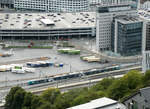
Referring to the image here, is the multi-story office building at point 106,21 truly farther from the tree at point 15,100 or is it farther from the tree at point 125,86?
the tree at point 15,100

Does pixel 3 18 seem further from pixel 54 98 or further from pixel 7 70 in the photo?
pixel 54 98

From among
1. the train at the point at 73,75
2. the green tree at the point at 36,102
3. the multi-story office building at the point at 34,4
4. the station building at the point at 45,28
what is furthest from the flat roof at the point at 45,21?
the green tree at the point at 36,102

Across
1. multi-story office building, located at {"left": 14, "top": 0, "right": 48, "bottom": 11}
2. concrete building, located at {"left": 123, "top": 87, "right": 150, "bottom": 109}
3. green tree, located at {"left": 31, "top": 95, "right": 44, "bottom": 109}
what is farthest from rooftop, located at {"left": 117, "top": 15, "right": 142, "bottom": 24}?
concrete building, located at {"left": 123, "top": 87, "right": 150, "bottom": 109}

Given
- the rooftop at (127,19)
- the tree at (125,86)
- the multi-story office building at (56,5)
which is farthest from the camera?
the multi-story office building at (56,5)

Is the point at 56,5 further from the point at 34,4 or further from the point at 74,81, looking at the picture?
the point at 74,81

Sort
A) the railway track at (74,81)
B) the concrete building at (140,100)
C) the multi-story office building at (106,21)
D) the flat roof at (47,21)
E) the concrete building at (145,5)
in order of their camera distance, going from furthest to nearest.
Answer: the concrete building at (145,5) → the flat roof at (47,21) → the multi-story office building at (106,21) → the railway track at (74,81) → the concrete building at (140,100)

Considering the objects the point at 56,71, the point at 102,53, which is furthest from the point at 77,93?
the point at 102,53

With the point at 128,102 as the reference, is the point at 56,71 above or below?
below

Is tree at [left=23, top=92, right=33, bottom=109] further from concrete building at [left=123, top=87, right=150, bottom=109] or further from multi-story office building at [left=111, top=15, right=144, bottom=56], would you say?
multi-story office building at [left=111, top=15, right=144, bottom=56]
